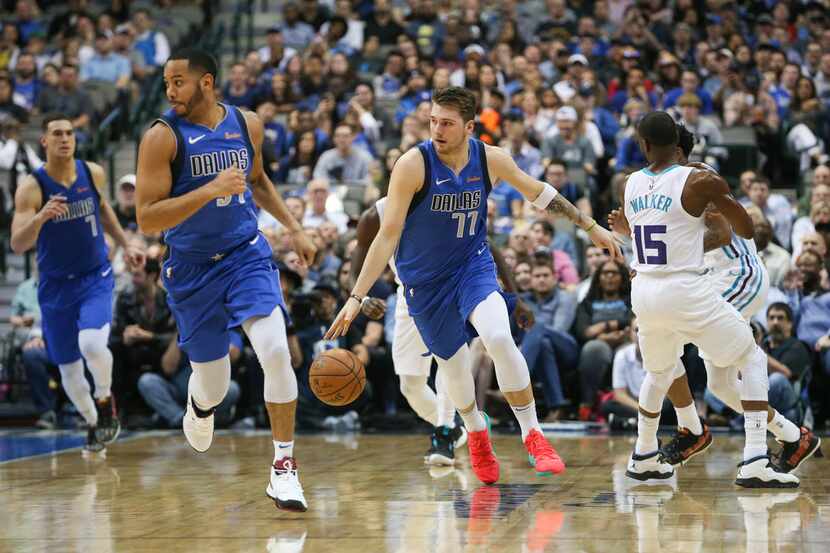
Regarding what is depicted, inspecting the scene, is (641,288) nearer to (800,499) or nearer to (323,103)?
(800,499)

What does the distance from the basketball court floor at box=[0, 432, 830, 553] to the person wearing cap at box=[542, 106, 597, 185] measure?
5898 millimetres

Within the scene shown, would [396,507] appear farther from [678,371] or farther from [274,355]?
[678,371]

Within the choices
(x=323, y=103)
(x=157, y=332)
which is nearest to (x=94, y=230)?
(x=157, y=332)

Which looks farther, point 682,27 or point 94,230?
point 682,27

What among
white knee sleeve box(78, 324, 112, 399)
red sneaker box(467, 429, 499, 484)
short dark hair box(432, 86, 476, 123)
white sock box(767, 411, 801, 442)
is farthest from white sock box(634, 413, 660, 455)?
white knee sleeve box(78, 324, 112, 399)

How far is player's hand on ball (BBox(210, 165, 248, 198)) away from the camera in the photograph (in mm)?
6191

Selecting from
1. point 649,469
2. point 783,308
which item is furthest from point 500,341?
point 783,308

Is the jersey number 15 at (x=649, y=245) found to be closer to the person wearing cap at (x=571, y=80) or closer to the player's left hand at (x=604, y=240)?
the player's left hand at (x=604, y=240)

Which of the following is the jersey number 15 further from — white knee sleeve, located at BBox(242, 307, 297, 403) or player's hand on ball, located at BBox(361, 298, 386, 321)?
white knee sleeve, located at BBox(242, 307, 297, 403)

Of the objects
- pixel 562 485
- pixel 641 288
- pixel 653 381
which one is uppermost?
pixel 641 288

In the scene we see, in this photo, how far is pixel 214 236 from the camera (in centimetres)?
666

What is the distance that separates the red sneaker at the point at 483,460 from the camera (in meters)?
7.23

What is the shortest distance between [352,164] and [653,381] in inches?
335

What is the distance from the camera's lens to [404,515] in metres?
6.30
